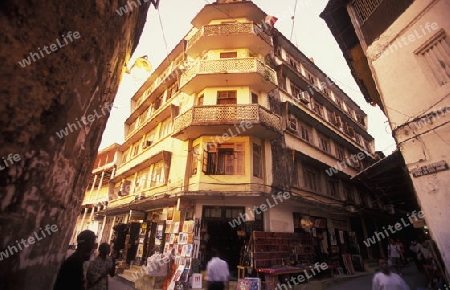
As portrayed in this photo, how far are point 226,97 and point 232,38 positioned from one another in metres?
3.75

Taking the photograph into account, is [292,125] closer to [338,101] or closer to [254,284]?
[254,284]

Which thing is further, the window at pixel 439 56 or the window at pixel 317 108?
the window at pixel 317 108

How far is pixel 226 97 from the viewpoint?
518 inches

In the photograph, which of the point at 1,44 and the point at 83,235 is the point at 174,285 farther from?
the point at 1,44

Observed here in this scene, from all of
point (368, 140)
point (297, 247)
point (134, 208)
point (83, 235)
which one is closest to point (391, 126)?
point (297, 247)

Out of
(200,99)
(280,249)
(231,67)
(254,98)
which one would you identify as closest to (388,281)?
(280,249)

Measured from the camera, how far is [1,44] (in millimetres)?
618

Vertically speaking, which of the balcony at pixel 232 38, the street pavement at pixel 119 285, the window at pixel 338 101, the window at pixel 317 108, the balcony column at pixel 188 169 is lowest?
the street pavement at pixel 119 285

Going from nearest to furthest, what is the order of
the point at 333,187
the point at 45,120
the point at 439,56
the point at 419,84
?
the point at 45,120 → the point at 439,56 → the point at 419,84 → the point at 333,187

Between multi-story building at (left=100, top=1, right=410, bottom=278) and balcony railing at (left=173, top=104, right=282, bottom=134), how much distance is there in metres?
0.05

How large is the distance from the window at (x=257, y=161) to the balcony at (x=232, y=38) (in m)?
6.49

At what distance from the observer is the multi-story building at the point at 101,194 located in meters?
A: 20.2

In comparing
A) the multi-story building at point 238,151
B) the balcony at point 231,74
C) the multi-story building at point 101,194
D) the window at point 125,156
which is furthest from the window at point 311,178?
the multi-story building at point 101,194

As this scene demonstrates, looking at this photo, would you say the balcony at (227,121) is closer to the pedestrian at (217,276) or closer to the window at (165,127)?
the window at (165,127)
